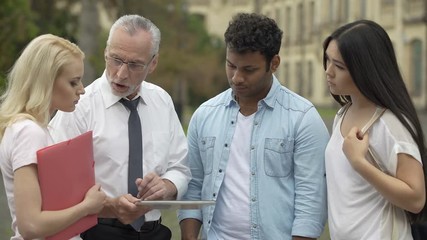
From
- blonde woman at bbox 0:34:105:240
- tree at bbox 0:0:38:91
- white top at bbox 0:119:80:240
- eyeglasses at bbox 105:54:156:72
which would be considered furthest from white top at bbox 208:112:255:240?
tree at bbox 0:0:38:91

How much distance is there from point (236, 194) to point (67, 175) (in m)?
1.05

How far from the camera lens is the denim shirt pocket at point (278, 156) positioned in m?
4.82

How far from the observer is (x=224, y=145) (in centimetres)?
491

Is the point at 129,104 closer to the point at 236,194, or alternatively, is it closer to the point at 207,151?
the point at 207,151

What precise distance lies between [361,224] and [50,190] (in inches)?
52.7

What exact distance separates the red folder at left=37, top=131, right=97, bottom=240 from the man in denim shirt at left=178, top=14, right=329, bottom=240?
835mm

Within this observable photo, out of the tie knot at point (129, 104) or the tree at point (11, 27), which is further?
the tree at point (11, 27)

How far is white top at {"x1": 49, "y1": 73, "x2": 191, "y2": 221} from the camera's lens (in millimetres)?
4691

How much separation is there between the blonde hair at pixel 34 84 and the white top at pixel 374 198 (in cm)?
131

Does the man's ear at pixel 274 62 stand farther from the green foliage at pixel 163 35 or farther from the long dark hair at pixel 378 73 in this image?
the green foliage at pixel 163 35

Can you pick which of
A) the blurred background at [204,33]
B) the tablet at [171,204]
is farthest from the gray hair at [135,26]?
the blurred background at [204,33]

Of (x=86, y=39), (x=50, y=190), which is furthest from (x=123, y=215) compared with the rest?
(x=86, y=39)

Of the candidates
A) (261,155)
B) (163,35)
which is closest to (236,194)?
(261,155)

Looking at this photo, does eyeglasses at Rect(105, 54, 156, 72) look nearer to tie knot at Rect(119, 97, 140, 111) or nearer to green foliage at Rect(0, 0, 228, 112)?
tie knot at Rect(119, 97, 140, 111)
